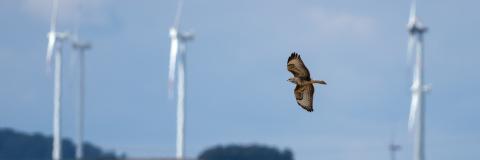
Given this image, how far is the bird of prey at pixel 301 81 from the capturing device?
45.1 metres

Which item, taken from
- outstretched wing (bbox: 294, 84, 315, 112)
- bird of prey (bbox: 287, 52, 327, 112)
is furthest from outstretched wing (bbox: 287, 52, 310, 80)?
outstretched wing (bbox: 294, 84, 315, 112)

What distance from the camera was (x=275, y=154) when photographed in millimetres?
117500

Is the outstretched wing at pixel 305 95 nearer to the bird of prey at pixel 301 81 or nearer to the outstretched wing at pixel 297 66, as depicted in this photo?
the bird of prey at pixel 301 81

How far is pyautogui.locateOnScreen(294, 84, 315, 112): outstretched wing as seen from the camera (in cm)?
4576

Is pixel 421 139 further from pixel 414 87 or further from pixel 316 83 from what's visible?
pixel 316 83

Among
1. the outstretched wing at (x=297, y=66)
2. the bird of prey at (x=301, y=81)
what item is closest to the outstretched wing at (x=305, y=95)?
the bird of prey at (x=301, y=81)

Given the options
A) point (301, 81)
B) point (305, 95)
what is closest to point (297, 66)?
point (301, 81)

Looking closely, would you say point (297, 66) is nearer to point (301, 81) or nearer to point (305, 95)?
point (301, 81)

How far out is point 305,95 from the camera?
4622 centimetres

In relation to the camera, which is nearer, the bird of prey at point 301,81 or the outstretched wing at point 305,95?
the bird of prey at point 301,81

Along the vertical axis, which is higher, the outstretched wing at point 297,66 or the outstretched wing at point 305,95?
the outstretched wing at point 297,66

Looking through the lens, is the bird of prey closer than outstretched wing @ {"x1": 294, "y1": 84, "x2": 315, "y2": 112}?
Yes

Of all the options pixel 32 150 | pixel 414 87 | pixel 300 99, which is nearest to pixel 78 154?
pixel 32 150

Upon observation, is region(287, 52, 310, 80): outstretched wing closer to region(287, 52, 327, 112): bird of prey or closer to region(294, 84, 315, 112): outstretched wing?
region(287, 52, 327, 112): bird of prey
